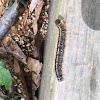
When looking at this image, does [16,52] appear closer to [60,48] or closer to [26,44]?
[26,44]

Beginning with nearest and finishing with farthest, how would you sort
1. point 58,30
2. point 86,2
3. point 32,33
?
1. point 86,2
2. point 58,30
3. point 32,33

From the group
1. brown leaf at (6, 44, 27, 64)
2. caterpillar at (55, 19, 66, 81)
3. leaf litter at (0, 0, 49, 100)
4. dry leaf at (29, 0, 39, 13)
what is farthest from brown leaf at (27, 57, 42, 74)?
dry leaf at (29, 0, 39, 13)

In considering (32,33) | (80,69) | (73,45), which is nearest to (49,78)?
(80,69)

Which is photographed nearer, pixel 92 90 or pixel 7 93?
pixel 92 90

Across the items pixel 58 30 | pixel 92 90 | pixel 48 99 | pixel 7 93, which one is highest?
pixel 58 30

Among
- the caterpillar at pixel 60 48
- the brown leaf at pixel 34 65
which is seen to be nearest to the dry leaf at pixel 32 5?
the caterpillar at pixel 60 48

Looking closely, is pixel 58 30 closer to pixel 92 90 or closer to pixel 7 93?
pixel 92 90
